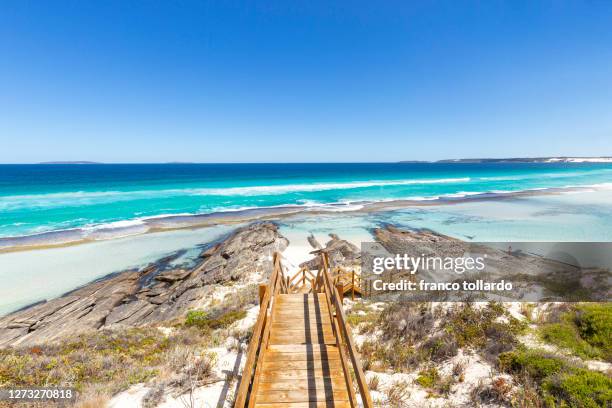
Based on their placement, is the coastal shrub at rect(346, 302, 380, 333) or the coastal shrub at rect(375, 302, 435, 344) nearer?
the coastal shrub at rect(375, 302, 435, 344)

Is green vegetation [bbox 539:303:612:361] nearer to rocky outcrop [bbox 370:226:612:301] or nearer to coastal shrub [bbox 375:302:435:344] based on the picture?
rocky outcrop [bbox 370:226:612:301]

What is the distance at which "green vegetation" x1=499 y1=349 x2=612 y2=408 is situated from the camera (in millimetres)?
4301

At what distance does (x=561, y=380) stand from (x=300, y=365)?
14.7ft

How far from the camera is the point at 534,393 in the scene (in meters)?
4.60

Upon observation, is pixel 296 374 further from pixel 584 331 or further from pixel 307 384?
pixel 584 331

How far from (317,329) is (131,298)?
1166cm

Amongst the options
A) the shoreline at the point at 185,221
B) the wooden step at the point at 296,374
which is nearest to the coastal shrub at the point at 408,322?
the wooden step at the point at 296,374

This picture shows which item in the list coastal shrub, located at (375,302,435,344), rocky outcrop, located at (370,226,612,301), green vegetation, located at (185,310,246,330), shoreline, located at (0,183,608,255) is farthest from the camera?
shoreline, located at (0,183,608,255)

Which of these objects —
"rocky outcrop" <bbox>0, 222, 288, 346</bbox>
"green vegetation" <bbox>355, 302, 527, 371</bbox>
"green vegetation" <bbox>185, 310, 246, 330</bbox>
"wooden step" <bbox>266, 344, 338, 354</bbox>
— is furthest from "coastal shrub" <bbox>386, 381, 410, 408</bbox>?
"rocky outcrop" <bbox>0, 222, 288, 346</bbox>

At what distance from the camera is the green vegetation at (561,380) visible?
430 centimetres

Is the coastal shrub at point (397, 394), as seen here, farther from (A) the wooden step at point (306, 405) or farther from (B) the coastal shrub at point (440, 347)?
(B) the coastal shrub at point (440, 347)

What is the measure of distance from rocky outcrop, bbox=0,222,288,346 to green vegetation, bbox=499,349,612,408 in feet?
39.2

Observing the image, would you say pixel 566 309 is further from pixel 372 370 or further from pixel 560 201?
pixel 560 201

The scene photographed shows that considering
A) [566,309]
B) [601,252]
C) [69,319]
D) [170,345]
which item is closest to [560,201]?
[601,252]
